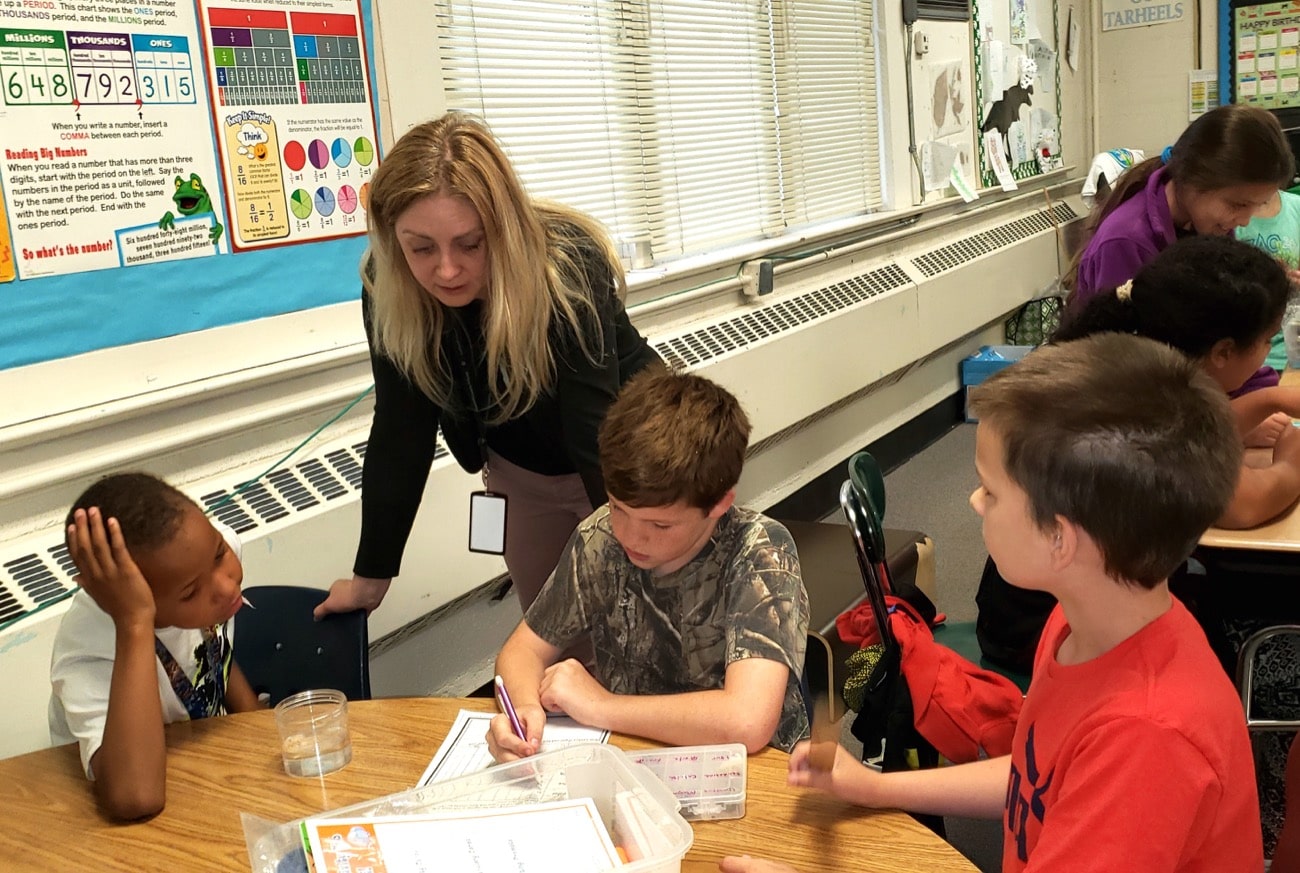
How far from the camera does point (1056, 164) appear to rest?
19.4 ft

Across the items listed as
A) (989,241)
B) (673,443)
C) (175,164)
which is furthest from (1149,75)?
(673,443)

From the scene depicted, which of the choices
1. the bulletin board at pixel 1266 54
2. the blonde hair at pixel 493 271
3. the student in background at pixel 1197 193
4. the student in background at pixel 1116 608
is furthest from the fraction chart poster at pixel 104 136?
the bulletin board at pixel 1266 54

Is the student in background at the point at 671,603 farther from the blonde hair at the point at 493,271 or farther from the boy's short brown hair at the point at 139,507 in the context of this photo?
the boy's short brown hair at the point at 139,507

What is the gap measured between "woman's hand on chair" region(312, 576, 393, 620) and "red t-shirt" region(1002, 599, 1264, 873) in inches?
45.2

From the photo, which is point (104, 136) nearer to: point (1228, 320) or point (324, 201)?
point (324, 201)

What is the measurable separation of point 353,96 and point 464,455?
87 cm

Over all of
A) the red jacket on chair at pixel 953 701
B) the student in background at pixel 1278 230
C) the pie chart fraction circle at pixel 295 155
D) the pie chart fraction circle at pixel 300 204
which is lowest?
the red jacket on chair at pixel 953 701

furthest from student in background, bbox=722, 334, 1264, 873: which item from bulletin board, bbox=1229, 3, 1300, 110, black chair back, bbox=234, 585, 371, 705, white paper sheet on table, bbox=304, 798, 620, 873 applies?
bulletin board, bbox=1229, 3, 1300, 110

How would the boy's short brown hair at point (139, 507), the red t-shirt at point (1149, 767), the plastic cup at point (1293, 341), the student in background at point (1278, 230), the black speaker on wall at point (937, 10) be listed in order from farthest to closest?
the black speaker on wall at point (937, 10) → the student in background at point (1278, 230) → the plastic cup at point (1293, 341) → the boy's short brown hair at point (139, 507) → the red t-shirt at point (1149, 767)

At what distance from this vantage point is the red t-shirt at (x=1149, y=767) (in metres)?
0.88

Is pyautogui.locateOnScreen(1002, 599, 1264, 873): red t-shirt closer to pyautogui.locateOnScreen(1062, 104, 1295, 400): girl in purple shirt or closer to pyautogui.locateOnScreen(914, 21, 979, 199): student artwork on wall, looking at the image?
pyautogui.locateOnScreen(1062, 104, 1295, 400): girl in purple shirt

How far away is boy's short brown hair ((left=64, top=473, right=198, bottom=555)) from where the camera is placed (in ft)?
4.42

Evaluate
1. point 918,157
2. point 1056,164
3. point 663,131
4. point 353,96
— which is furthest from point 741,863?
point 1056,164

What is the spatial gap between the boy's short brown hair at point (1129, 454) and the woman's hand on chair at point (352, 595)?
1.15m
